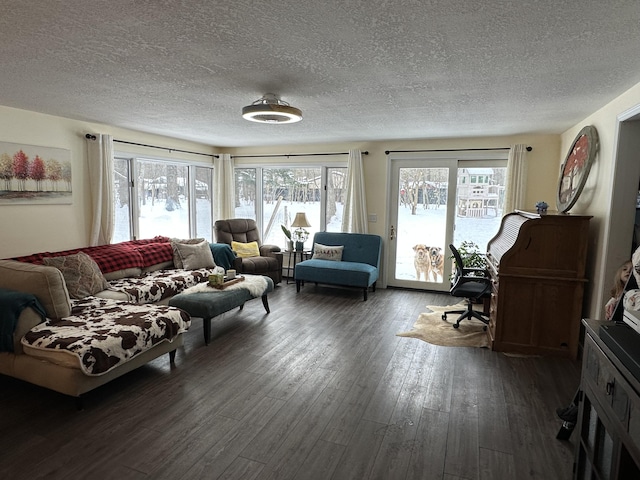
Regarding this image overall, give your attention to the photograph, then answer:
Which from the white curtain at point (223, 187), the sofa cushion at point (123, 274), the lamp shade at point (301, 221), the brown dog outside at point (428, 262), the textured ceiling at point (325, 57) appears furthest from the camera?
the white curtain at point (223, 187)

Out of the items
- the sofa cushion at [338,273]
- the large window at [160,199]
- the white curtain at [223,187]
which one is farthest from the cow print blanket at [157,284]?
the white curtain at [223,187]

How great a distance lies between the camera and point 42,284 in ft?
9.39

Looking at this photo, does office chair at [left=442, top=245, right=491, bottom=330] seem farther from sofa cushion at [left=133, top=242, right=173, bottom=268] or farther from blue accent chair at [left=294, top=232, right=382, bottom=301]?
sofa cushion at [left=133, top=242, right=173, bottom=268]

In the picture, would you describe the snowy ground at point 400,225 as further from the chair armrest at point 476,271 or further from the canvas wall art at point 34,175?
the chair armrest at point 476,271

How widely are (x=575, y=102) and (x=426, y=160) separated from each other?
2.48 m

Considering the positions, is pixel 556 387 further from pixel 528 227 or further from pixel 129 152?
pixel 129 152

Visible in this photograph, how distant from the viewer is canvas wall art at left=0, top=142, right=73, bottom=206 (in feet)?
12.4

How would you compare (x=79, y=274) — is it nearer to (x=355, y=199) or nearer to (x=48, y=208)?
(x=48, y=208)

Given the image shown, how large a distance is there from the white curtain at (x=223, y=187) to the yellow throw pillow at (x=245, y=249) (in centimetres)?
112

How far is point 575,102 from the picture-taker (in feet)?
10.9

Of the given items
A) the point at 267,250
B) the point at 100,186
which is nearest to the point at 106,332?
the point at 100,186

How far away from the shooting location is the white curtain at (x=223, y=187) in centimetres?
680

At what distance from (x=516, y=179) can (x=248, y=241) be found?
4160 millimetres

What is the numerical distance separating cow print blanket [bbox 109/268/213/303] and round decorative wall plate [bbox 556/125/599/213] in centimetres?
426
